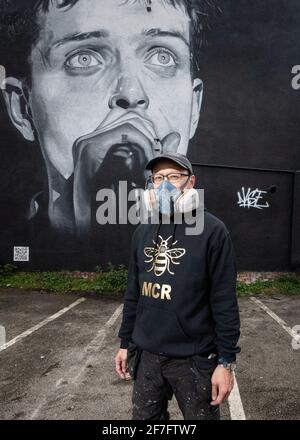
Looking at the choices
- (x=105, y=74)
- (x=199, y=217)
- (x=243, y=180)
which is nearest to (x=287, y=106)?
(x=243, y=180)

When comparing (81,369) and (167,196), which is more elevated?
(167,196)

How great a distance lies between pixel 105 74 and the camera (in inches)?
381

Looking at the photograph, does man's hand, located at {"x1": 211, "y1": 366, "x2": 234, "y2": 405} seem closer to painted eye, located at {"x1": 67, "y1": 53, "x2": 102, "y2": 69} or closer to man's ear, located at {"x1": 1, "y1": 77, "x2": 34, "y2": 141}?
man's ear, located at {"x1": 1, "y1": 77, "x2": 34, "y2": 141}

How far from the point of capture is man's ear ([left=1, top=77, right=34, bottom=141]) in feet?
32.2

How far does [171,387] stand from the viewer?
94.0 inches

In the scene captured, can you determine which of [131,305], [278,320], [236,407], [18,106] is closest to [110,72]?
[18,106]

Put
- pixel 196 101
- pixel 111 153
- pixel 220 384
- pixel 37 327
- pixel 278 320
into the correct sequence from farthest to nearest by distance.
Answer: pixel 111 153
pixel 196 101
pixel 278 320
pixel 37 327
pixel 220 384

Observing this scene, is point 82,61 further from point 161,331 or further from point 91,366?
point 161,331

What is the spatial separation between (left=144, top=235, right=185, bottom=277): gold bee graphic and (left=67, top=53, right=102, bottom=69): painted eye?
8.67 metres

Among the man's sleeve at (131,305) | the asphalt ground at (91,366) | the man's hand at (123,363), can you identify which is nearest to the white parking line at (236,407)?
the asphalt ground at (91,366)

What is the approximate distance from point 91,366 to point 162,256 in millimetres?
3079

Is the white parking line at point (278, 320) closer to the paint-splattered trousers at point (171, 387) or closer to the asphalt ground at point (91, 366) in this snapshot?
the asphalt ground at point (91, 366)

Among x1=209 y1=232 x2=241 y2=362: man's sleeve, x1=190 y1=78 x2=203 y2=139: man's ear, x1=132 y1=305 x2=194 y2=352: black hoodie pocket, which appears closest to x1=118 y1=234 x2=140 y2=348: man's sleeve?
x1=132 y1=305 x2=194 y2=352: black hoodie pocket

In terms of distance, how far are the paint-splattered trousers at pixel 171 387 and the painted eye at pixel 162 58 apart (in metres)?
8.95
